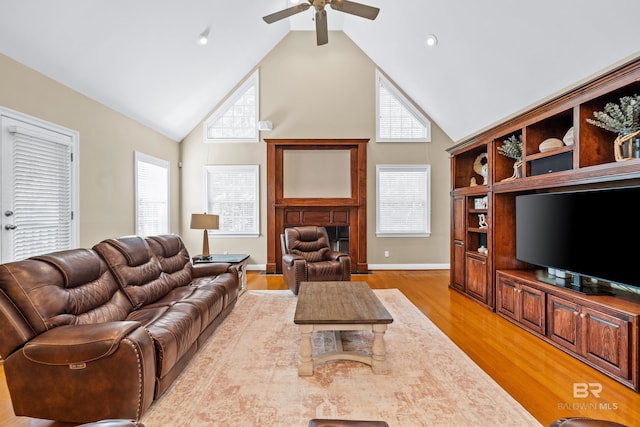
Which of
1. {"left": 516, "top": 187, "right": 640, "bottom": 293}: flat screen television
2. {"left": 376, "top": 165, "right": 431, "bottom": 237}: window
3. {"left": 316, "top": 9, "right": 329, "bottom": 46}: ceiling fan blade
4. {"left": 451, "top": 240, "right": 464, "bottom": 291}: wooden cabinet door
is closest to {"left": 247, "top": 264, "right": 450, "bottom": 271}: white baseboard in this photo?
{"left": 376, "top": 165, "right": 431, "bottom": 237}: window

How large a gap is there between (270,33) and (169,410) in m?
5.92

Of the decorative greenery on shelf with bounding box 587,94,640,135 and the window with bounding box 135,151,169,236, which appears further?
the window with bounding box 135,151,169,236

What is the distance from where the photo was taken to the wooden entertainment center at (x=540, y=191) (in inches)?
90.6

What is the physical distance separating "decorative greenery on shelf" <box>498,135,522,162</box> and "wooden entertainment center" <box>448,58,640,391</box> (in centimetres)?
11

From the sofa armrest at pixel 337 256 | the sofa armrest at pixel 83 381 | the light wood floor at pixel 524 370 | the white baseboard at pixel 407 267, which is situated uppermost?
the sofa armrest at pixel 337 256

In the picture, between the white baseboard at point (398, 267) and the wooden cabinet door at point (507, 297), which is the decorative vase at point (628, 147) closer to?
the wooden cabinet door at point (507, 297)

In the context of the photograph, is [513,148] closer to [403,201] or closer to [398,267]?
[403,201]

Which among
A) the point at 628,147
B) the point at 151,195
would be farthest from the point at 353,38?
the point at 628,147

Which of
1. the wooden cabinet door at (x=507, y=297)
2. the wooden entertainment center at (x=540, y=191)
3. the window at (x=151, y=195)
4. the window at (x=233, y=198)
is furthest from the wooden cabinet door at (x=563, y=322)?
the window at (x=151, y=195)

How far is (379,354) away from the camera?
2377 millimetres

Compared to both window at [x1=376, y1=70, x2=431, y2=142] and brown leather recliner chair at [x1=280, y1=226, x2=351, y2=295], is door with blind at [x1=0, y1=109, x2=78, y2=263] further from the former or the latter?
window at [x1=376, y1=70, x2=431, y2=142]

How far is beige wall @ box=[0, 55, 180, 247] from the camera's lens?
294cm

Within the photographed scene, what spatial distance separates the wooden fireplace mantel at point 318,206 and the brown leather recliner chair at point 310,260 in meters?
1.06

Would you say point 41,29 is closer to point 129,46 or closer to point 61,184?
point 129,46
